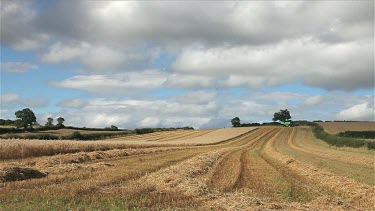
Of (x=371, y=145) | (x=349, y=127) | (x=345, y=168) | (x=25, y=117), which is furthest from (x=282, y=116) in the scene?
(x=345, y=168)

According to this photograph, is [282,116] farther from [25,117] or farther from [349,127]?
[25,117]

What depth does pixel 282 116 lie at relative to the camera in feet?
601

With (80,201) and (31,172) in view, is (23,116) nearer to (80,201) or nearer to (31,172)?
(31,172)

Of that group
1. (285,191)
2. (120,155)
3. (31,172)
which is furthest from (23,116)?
(285,191)

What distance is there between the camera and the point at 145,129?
118 meters

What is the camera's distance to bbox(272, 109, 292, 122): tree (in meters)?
182

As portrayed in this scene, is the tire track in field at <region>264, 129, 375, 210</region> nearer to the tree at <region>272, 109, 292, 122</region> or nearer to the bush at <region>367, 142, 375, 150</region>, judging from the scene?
the bush at <region>367, 142, 375, 150</region>

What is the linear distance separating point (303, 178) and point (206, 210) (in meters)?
10.2

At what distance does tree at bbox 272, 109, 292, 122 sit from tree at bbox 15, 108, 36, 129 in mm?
107104

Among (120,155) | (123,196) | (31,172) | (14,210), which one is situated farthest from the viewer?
(120,155)

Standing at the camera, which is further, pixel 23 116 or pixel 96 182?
pixel 23 116

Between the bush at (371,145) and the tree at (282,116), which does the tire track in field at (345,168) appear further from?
the tree at (282,116)

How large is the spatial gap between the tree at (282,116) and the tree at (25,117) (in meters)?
107

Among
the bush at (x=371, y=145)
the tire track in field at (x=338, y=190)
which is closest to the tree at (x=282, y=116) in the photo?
the bush at (x=371, y=145)
